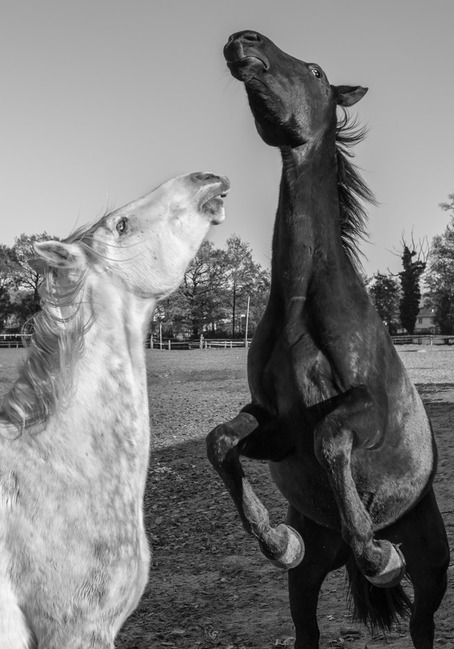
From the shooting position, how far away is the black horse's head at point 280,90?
10.1ft

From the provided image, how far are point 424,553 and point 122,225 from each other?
2020 mm

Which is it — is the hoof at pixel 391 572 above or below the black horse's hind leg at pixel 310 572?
above

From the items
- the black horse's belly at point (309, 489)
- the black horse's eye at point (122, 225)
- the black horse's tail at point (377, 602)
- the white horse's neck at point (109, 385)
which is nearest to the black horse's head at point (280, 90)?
the black horse's eye at point (122, 225)

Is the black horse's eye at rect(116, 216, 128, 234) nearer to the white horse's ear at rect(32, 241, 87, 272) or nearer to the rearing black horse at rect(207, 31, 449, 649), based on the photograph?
the white horse's ear at rect(32, 241, 87, 272)

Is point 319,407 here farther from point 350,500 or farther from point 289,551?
point 289,551

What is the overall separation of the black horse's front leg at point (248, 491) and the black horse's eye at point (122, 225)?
960mm

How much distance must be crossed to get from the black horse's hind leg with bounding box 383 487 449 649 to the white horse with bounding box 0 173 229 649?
1316mm

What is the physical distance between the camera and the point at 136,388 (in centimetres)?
274

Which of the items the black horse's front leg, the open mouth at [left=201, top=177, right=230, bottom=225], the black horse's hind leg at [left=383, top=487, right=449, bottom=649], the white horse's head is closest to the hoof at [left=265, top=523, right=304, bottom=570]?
the black horse's front leg

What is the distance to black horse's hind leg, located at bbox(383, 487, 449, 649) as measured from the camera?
331 cm

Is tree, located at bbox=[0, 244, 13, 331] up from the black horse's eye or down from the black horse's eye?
up

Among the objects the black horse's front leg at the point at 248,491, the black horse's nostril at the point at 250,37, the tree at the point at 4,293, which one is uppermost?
the tree at the point at 4,293

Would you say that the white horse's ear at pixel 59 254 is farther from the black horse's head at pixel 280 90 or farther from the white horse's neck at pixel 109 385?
the black horse's head at pixel 280 90

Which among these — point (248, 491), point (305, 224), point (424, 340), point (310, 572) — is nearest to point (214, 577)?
point (310, 572)
